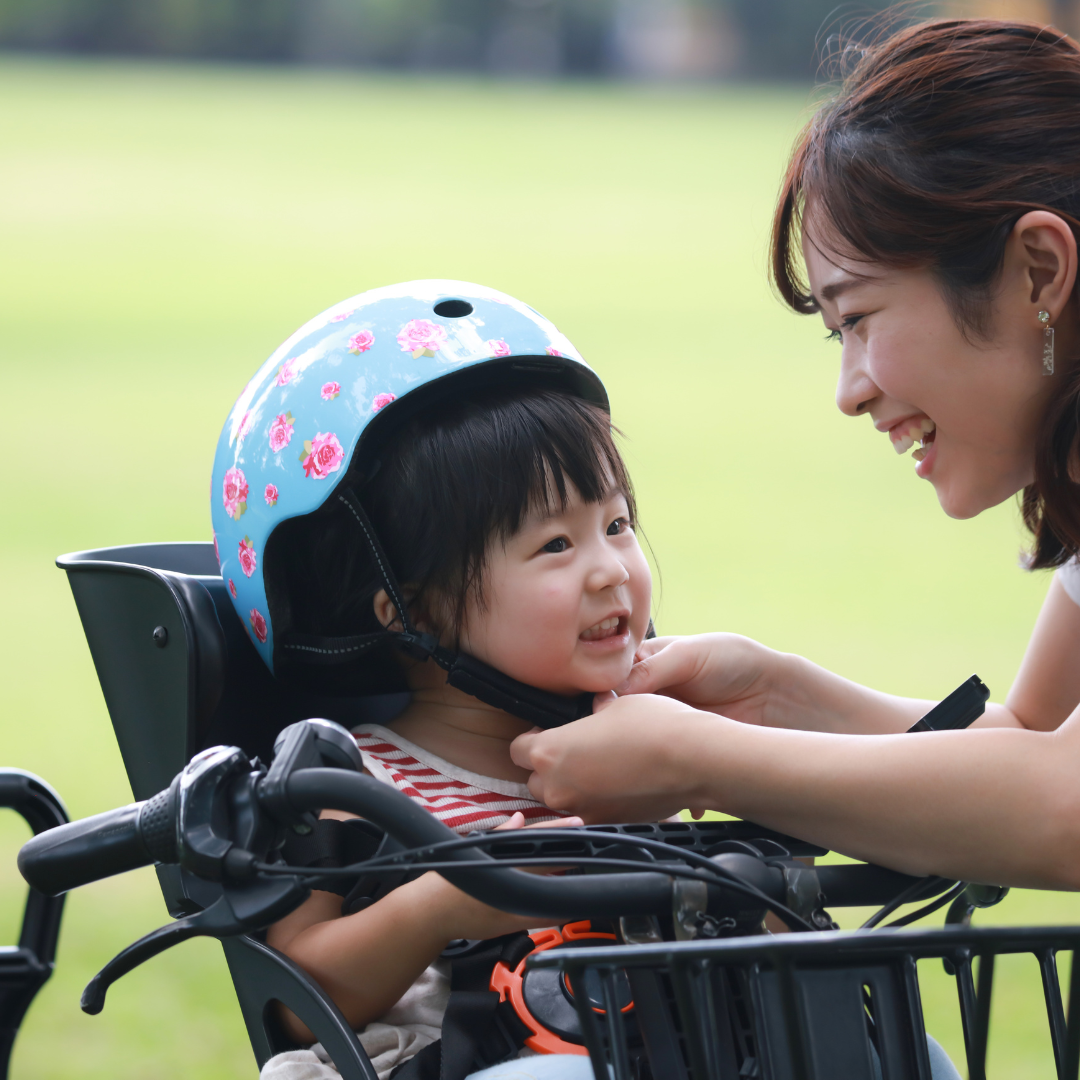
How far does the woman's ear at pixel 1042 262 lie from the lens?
6.00 ft

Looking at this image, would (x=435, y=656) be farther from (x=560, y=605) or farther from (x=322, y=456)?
(x=322, y=456)

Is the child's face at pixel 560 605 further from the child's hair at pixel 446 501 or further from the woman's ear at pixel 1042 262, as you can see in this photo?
the woman's ear at pixel 1042 262

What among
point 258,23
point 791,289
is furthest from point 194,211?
point 791,289

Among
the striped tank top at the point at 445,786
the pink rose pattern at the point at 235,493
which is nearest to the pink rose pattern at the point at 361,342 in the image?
the pink rose pattern at the point at 235,493

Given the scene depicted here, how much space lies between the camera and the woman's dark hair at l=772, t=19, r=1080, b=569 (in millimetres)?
1860

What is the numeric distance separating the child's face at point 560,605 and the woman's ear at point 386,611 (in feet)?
0.35

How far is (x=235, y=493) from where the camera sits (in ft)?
6.57

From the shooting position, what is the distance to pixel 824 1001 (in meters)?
1.25

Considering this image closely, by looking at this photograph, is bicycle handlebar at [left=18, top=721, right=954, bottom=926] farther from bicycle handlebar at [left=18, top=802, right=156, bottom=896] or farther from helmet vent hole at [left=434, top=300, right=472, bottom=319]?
helmet vent hole at [left=434, top=300, right=472, bottom=319]

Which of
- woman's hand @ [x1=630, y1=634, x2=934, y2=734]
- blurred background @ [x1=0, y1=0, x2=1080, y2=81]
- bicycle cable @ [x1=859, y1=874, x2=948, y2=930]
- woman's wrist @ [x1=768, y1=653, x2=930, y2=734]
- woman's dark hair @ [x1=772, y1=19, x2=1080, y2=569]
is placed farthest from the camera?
blurred background @ [x1=0, y1=0, x2=1080, y2=81]

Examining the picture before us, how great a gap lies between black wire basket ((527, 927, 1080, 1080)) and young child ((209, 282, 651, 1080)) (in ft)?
2.07

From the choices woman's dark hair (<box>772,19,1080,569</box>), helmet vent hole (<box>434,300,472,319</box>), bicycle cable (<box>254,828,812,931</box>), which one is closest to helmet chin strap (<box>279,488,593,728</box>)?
helmet vent hole (<box>434,300,472,319</box>)

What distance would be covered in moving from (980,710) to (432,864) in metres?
0.84

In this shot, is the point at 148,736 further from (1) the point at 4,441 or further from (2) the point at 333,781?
(1) the point at 4,441
